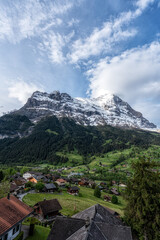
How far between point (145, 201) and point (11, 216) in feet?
66.9

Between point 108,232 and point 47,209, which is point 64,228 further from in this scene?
point 47,209

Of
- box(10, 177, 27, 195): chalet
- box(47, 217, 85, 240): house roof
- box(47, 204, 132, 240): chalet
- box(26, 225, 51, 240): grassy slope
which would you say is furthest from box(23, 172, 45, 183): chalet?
box(47, 204, 132, 240): chalet

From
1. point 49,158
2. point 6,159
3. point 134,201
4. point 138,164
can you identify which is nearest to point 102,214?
point 134,201

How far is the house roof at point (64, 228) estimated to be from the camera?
814 inches

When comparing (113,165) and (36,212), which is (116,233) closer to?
(36,212)

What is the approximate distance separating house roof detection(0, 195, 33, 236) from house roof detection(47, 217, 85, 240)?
514 centimetres

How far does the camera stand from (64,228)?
21.7 metres

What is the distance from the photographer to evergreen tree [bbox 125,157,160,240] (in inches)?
886

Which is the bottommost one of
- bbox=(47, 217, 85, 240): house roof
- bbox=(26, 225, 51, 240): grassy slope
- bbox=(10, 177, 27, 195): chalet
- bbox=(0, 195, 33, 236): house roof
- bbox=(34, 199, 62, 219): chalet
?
bbox=(10, 177, 27, 195): chalet

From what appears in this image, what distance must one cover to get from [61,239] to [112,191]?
83.2 meters

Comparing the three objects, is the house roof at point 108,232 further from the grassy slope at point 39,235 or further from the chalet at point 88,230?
the grassy slope at point 39,235

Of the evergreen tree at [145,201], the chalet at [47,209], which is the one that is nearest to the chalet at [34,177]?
the chalet at [47,209]

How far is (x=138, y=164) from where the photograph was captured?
1003 inches

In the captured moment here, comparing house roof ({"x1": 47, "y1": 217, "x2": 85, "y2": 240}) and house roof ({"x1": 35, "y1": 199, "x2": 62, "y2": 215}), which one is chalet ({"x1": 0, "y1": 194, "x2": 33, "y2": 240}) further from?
house roof ({"x1": 35, "y1": 199, "x2": 62, "y2": 215})
